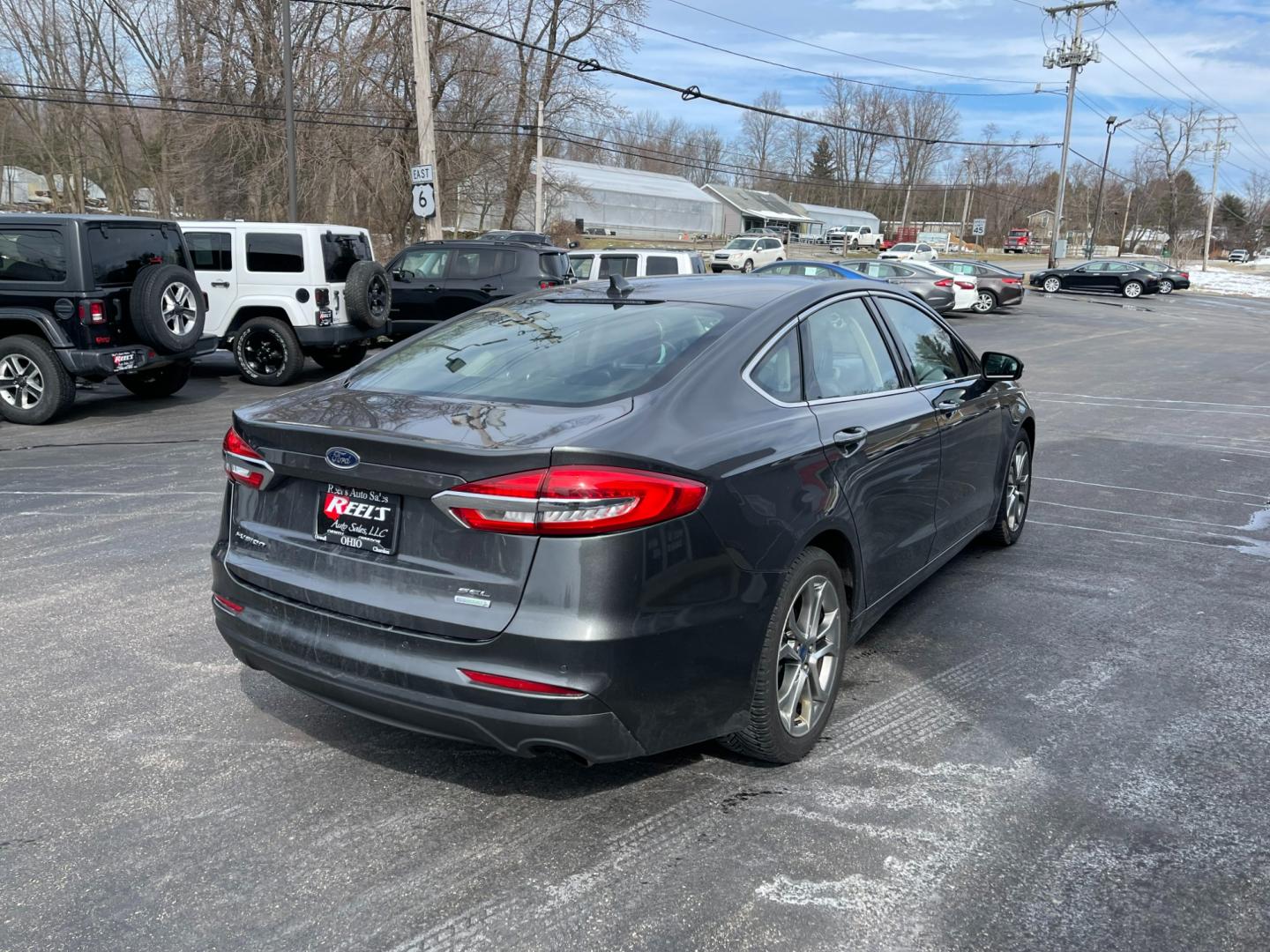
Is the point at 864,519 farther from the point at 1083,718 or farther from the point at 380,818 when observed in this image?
the point at 380,818

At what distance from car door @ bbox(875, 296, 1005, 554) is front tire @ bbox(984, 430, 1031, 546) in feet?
1.00

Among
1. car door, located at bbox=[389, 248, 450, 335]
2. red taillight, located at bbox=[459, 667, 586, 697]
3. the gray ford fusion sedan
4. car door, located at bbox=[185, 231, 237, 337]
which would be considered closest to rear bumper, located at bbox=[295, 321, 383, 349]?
car door, located at bbox=[185, 231, 237, 337]

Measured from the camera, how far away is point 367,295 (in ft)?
41.6

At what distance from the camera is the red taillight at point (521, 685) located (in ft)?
9.00

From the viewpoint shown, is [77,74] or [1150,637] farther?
[77,74]

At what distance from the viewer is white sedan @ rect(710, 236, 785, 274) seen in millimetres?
44016

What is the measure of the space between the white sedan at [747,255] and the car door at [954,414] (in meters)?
36.9

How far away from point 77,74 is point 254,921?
43349 mm

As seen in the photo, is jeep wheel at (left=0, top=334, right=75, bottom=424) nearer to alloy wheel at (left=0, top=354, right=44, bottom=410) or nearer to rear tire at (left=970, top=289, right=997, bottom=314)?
alloy wheel at (left=0, top=354, right=44, bottom=410)

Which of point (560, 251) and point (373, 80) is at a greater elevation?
point (373, 80)

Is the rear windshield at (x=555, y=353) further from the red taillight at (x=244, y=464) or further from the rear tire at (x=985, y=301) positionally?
the rear tire at (x=985, y=301)

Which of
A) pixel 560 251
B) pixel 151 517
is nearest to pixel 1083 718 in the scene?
pixel 151 517

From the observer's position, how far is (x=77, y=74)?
1484 inches

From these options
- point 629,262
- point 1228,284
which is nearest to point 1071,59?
point 1228,284
